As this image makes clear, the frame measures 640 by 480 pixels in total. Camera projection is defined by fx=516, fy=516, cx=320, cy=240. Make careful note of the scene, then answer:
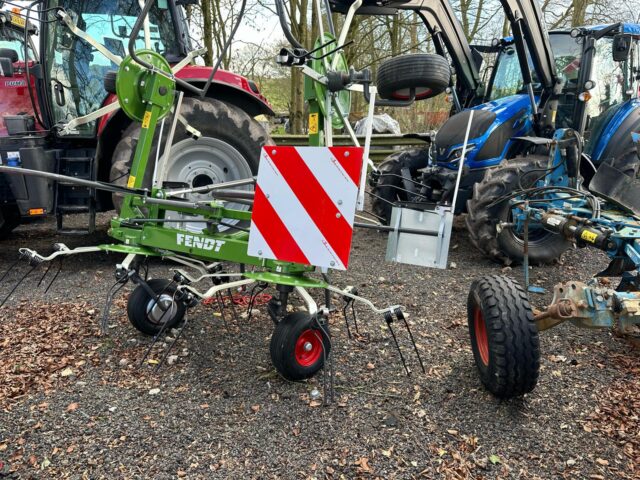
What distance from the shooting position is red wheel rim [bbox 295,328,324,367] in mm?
2514

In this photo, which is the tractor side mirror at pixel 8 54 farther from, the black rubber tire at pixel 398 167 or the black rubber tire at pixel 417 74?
the black rubber tire at pixel 398 167

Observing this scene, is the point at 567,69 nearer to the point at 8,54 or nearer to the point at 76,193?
the point at 76,193

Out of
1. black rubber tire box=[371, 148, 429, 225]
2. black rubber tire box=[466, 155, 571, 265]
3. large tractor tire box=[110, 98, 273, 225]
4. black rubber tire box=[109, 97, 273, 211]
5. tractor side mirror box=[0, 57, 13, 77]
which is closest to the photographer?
black rubber tire box=[109, 97, 273, 211]

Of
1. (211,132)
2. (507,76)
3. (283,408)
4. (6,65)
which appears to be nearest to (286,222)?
(283,408)

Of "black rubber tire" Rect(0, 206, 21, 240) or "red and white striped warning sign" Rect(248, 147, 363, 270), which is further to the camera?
"black rubber tire" Rect(0, 206, 21, 240)

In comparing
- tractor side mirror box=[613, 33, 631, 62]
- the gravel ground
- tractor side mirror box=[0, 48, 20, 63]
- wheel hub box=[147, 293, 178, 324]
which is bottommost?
the gravel ground

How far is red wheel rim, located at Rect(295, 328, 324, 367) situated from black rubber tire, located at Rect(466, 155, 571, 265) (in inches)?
103

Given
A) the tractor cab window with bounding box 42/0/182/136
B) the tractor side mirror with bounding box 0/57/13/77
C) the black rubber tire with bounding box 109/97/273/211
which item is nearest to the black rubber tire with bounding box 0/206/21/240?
the tractor cab window with bounding box 42/0/182/136

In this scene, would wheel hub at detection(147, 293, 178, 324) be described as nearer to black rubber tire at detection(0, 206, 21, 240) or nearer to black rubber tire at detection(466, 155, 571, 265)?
black rubber tire at detection(0, 206, 21, 240)

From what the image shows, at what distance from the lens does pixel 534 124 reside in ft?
17.5

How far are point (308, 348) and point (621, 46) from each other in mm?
4284

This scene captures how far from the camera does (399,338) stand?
318 cm

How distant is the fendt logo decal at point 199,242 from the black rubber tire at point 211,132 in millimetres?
1484

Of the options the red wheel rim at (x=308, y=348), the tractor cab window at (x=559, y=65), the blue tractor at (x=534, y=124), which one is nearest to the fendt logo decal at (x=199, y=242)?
the red wheel rim at (x=308, y=348)
